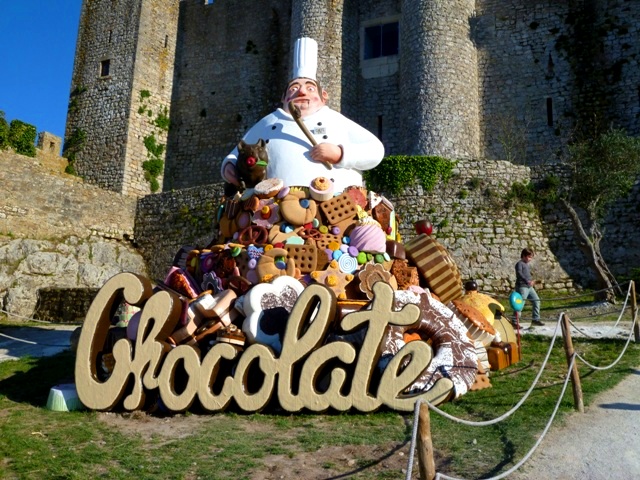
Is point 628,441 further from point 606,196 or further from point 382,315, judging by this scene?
point 606,196

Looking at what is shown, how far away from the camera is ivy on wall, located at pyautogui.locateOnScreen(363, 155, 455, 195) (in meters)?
16.7

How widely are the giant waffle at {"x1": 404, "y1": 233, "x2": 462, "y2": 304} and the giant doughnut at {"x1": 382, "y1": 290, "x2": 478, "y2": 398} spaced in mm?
695

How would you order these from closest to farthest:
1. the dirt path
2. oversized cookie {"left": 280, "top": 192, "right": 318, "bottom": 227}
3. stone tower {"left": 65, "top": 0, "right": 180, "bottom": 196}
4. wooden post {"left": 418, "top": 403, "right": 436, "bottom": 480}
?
wooden post {"left": 418, "top": 403, "right": 436, "bottom": 480}
the dirt path
oversized cookie {"left": 280, "top": 192, "right": 318, "bottom": 227}
stone tower {"left": 65, "top": 0, "right": 180, "bottom": 196}

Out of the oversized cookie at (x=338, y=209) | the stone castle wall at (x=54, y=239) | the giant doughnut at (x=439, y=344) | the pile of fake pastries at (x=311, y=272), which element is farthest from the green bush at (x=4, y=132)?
the giant doughnut at (x=439, y=344)

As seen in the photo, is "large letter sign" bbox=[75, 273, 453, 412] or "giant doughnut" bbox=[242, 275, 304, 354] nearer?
"large letter sign" bbox=[75, 273, 453, 412]

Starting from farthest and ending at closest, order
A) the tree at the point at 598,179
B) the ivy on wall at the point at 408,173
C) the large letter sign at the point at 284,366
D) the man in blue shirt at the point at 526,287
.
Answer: the ivy on wall at the point at 408,173
the tree at the point at 598,179
the man in blue shirt at the point at 526,287
the large letter sign at the point at 284,366

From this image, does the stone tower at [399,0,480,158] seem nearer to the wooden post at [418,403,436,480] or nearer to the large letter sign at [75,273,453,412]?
the large letter sign at [75,273,453,412]

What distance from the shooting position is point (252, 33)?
26.6 meters

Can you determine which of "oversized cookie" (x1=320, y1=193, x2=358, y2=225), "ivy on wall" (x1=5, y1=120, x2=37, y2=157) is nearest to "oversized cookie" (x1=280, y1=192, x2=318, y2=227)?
"oversized cookie" (x1=320, y1=193, x2=358, y2=225)

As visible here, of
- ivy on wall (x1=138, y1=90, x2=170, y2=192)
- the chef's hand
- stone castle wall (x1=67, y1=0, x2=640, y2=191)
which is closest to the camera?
the chef's hand

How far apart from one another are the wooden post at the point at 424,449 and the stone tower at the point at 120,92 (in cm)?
2152

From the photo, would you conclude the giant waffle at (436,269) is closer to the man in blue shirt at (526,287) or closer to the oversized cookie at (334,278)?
the oversized cookie at (334,278)

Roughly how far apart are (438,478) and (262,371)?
2.57 metres

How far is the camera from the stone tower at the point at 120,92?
2383 centimetres
